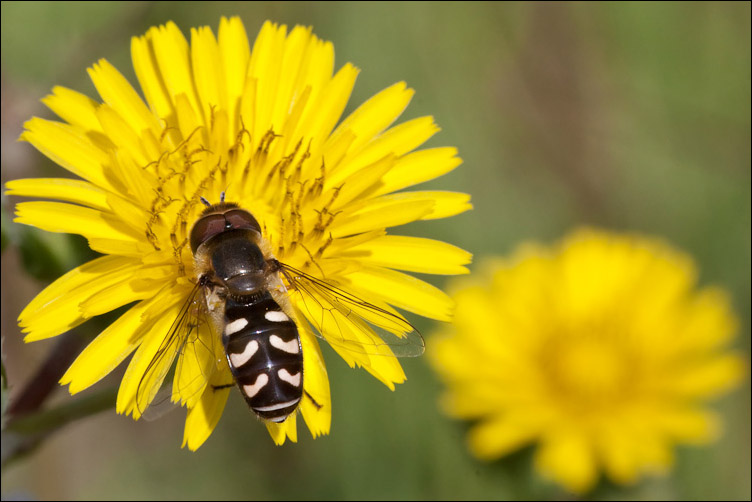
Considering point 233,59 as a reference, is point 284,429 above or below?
below

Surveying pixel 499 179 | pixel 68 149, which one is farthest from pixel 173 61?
pixel 499 179

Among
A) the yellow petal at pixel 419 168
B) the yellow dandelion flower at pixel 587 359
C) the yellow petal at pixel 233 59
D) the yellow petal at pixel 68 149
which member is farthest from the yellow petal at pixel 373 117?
the yellow dandelion flower at pixel 587 359

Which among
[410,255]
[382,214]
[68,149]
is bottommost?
[410,255]

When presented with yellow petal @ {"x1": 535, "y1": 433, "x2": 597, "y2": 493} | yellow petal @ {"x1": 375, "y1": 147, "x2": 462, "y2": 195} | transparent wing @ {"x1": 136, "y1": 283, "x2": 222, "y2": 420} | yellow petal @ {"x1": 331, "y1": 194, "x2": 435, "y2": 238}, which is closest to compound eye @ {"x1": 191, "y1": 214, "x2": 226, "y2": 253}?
transparent wing @ {"x1": 136, "y1": 283, "x2": 222, "y2": 420}

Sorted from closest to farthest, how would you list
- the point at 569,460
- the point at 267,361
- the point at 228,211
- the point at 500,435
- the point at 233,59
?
1. the point at 267,361
2. the point at 228,211
3. the point at 233,59
4. the point at 569,460
5. the point at 500,435

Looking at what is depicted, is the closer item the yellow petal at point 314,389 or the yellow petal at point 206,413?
the yellow petal at point 206,413

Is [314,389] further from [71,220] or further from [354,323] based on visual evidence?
[71,220]

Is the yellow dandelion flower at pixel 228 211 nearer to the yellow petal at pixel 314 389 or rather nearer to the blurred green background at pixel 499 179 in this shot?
the yellow petal at pixel 314 389
